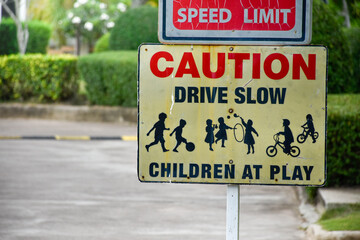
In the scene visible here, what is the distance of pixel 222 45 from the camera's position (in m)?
3.30

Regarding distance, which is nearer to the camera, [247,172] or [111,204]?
[247,172]

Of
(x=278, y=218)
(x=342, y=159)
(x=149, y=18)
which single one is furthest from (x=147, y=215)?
(x=149, y=18)

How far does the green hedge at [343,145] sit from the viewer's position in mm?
8086

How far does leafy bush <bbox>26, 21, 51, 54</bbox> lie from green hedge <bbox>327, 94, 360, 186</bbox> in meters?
19.6

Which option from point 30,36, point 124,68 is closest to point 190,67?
point 124,68

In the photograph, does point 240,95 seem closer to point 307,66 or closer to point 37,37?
point 307,66

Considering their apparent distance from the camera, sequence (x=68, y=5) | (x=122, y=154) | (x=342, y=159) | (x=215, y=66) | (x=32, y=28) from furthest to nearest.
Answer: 1. (x=68, y=5)
2. (x=32, y=28)
3. (x=122, y=154)
4. (x=342, y=159)
5. (x=215, y=66)

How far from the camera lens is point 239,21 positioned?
131 inches

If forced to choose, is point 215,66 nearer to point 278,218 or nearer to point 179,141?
point 179,141

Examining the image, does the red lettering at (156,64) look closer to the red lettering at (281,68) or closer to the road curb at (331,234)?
the red lettering at (281,68)

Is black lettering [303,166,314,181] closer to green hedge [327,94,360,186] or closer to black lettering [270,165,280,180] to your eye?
black lettering [270,165,280,180]

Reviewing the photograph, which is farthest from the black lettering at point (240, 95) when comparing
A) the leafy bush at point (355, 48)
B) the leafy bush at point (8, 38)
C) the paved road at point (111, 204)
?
the leafy bush at point (8, 38)

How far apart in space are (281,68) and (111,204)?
19.2ft

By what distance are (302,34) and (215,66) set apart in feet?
1.30
